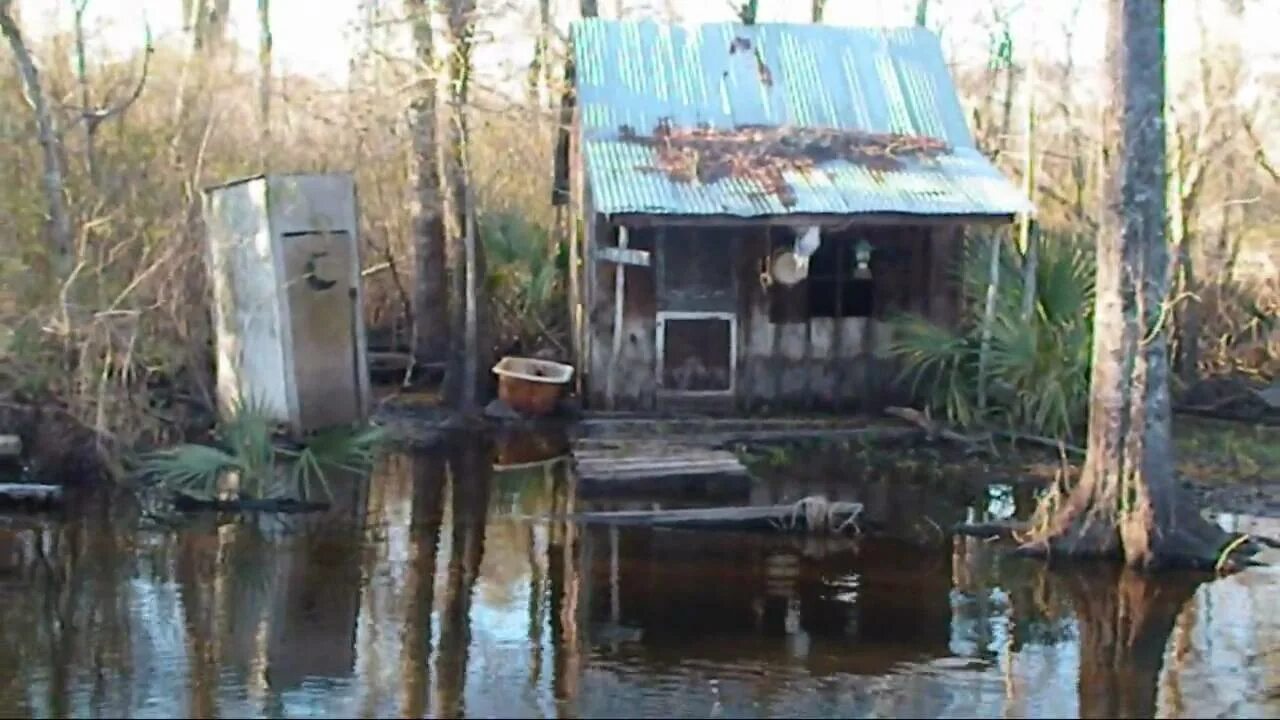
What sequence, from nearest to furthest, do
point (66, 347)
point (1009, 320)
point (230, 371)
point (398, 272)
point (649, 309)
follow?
point (66, 347) < point (230, 371) < point (1009, 320) < point (649, 309) < point (398, 272)

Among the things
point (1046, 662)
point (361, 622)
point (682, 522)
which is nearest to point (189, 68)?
point (682, 522)

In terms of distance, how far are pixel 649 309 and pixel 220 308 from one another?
4.84 metres

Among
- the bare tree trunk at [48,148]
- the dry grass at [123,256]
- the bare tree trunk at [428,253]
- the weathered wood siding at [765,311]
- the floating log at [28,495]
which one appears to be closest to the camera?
the floating log at [28,495]

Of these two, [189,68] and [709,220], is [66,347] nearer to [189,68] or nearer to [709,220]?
[189,68]

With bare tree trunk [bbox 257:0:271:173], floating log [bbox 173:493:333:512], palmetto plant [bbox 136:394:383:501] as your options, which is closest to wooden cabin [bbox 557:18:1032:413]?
bare tree trunk [bbox 257:0:271:173]

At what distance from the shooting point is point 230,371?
1406 cm

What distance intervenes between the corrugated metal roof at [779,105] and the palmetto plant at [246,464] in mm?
4178

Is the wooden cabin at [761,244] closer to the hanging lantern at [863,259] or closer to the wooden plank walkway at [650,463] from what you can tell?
the hanging lantern at [863,259]

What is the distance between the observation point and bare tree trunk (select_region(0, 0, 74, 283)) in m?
13.4

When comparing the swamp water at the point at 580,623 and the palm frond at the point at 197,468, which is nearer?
the swamp water at the point at 580,623

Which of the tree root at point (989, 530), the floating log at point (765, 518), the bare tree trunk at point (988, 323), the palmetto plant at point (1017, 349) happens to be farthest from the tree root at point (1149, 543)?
the bare tree trunk at point (988, 323)

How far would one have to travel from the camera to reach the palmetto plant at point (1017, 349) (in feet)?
Answer: 49.0

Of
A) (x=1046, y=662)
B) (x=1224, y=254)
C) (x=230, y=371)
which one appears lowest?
(x=1046, y=662)

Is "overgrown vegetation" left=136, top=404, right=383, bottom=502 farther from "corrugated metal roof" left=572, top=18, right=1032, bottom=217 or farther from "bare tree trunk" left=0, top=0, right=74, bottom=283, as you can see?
"corrugated metal roof" left=572, top=18, right=1032, bottom=217
